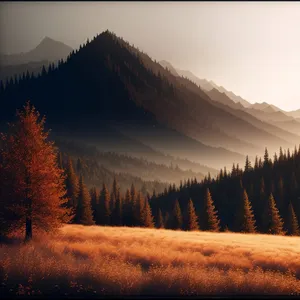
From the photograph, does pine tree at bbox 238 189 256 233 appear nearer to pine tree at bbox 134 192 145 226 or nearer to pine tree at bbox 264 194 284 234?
pine tree at bbox 264 194 284 234

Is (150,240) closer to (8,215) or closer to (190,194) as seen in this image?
(8,215)

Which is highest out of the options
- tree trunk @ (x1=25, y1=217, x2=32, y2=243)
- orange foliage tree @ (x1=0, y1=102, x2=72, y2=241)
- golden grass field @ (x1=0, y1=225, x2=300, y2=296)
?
orange foliage tree @ (x1=0, y1=102, x2=72, y2=241)

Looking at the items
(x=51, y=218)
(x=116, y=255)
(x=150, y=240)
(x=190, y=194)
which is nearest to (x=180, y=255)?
(x=116, y=255)

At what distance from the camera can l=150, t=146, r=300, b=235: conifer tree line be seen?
73.8 metres

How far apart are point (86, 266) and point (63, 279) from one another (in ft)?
4.68

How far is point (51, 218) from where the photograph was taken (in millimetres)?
24547

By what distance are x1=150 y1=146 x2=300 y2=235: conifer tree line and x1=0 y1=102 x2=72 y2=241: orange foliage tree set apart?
176ft

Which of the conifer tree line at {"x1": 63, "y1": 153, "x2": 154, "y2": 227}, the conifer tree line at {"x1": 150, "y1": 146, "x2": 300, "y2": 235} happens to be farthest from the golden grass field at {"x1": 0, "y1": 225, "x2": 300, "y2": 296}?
the conifer tree line at {"x1": 150, "y1": 146, "x2": 300, "y2": 235}

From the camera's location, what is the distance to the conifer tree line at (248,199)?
7381cm

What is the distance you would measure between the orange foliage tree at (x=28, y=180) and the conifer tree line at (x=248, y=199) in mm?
53567

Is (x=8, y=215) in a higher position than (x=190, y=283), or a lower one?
higher

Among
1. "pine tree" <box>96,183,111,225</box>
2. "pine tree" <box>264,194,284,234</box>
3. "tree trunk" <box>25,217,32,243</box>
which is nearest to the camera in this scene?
"tree trunk" <box>25,217,32,243</box>

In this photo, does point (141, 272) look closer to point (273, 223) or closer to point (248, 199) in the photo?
point (273, 223)

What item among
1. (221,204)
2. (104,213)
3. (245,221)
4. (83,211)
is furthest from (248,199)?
(83,211)
